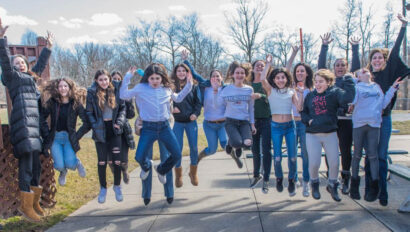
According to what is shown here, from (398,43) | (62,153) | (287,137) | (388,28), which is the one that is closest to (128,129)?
(62,153)

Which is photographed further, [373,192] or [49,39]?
[49,39]

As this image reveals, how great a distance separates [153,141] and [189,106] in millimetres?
1001

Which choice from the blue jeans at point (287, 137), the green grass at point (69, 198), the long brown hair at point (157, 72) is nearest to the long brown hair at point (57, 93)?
the long brown hair at point (157, 72)

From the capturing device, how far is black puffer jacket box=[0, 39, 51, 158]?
4102 mm

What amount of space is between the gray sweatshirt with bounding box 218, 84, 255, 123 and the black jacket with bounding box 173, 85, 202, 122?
0.51m

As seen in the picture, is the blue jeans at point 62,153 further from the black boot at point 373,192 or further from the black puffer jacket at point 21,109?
the black boot at point 373,192

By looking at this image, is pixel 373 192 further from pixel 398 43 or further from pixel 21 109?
pixel 21 109

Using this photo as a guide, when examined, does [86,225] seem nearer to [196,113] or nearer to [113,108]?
[113,108]

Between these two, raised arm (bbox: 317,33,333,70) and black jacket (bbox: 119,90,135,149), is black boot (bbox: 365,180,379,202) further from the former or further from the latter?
black jacket (bbox: 119,90,135,149)

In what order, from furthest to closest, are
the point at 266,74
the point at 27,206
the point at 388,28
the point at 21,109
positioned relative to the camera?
the point at 388,28 → the point at 266,74 → the point at 27,206 → the point at 21,109

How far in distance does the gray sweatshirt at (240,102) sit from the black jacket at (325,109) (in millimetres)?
903

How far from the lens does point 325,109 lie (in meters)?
4.42

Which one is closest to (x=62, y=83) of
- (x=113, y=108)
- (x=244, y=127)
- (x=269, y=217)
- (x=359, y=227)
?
(x=113, y=108)

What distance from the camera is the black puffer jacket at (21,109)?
4102mm
